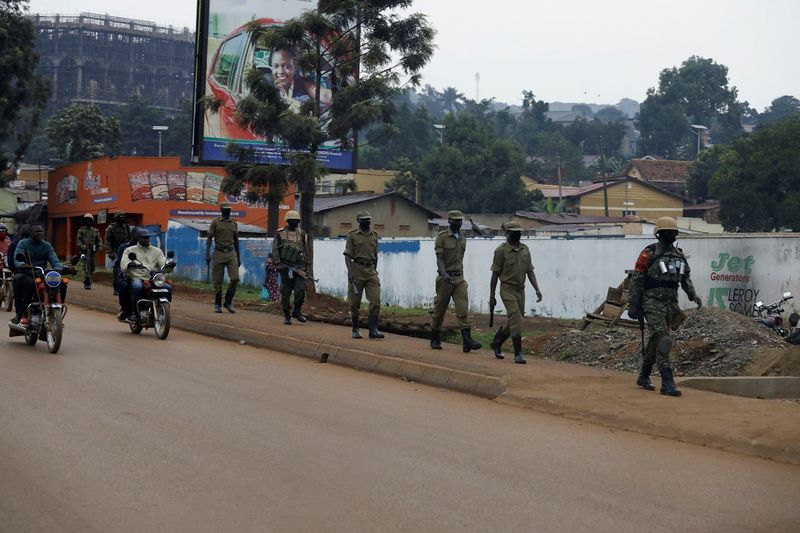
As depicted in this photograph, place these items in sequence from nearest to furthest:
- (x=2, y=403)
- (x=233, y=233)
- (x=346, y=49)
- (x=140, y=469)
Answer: (x=140, y=469), (x=2, y=403), (x=233, y=233), (x=346, y=49)

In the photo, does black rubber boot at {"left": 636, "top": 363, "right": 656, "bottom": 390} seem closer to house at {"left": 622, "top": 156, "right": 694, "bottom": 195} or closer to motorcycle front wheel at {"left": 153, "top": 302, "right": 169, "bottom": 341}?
motorcycle front wheel at {"left": 153, "top": 302, "right": 169, "bottom": 341}

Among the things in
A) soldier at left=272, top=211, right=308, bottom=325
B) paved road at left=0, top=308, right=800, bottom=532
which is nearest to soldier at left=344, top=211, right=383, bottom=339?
soldier at left=272, top=211, right=308, bottom=325

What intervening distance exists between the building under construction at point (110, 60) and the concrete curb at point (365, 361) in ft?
454

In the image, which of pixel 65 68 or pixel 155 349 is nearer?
pixel 155 349

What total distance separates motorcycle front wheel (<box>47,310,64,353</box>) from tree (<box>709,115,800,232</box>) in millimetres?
43210

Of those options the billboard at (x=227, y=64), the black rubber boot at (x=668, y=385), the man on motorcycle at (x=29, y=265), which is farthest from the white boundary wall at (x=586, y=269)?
the man on motorcycle at (x=29, y=265)

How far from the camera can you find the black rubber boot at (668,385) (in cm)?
1048

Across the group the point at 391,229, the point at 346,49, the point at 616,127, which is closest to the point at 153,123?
the point at 616,127

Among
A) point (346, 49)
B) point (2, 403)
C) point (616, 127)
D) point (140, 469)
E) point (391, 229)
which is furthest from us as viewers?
point (616, 127)

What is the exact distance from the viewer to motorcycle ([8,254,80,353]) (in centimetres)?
1377

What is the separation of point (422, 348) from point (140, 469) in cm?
770

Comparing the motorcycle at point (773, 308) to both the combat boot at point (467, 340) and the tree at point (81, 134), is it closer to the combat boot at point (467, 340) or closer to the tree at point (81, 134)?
the combat boot at point (467, 340)

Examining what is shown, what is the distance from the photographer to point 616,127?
424 feet

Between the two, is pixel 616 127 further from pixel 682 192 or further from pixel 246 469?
pixel 246 469
